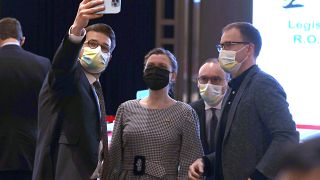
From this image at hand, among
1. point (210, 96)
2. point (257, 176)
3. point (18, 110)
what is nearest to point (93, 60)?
point (257, 176)

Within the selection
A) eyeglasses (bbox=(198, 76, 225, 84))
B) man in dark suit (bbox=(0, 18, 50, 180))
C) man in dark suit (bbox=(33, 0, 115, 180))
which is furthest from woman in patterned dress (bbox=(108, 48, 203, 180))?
man in dark suit (bbox=(0, 18, 50, 180))

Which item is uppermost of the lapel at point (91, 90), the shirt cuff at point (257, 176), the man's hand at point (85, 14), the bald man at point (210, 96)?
the man's hand at point (85, 14)

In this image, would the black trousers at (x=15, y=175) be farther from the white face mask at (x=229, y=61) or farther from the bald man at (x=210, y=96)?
the white face mask at (x=229, y=61)

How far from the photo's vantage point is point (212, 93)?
3.44 m

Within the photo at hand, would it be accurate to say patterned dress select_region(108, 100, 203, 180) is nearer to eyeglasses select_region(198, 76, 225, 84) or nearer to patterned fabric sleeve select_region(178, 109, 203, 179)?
patterned fabric sleeve select_region(178, 109, 203, 179)

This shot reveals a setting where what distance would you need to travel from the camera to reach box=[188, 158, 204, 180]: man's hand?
2551 mm

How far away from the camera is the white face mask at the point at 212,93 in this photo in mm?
3418

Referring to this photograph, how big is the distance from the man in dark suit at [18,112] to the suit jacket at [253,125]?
158 centimetres

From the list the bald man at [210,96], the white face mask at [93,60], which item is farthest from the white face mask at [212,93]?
the white face mask at [93,60]

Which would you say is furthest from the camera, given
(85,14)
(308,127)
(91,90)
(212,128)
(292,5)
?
(292,5)

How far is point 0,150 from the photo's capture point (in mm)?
3672

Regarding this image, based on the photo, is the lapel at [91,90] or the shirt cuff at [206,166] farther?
the shirt cuff at [206,166]

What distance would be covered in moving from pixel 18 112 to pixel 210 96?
121 centimetres

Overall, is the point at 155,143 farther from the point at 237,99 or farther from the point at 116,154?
the point at 237,99
